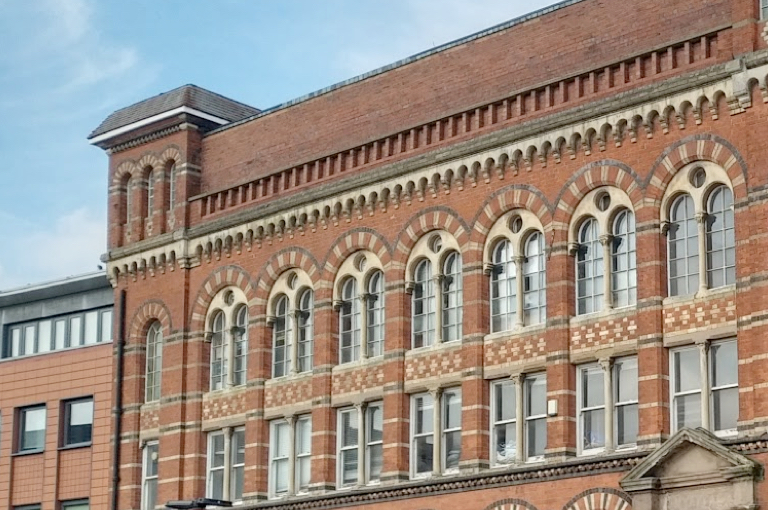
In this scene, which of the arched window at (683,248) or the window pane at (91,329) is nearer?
the arched window at (683,248)

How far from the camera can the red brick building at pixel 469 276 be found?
35.6 m

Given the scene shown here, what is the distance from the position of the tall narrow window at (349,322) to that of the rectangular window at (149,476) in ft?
23.6

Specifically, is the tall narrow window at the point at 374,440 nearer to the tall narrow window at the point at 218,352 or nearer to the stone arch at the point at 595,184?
the tall narrow window at the point at 218,352

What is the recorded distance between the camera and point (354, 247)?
4359 centimetres

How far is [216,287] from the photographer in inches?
1860

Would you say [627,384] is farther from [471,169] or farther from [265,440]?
[265,440]

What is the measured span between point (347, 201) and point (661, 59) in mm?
9723

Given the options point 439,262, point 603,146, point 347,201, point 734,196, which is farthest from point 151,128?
point 734,196

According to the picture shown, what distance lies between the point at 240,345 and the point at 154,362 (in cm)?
358

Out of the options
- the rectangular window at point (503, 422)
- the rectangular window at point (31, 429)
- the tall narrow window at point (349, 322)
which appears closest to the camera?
the rectangular window at point (503, 422)

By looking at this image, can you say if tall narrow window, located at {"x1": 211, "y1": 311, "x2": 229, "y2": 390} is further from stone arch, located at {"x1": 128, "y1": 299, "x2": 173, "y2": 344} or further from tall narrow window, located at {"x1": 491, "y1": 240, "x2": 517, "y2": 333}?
tall narrow window, located at {"x1": 491, "y1": 240, "x2": 517, "y2": 333}

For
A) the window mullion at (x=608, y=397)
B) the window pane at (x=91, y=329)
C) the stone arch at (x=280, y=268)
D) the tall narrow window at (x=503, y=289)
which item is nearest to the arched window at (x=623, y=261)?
the window mullion at (x=608, y=397)

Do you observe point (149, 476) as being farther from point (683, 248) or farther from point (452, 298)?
point (683, 248)

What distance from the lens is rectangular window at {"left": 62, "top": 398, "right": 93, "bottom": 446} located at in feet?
170
